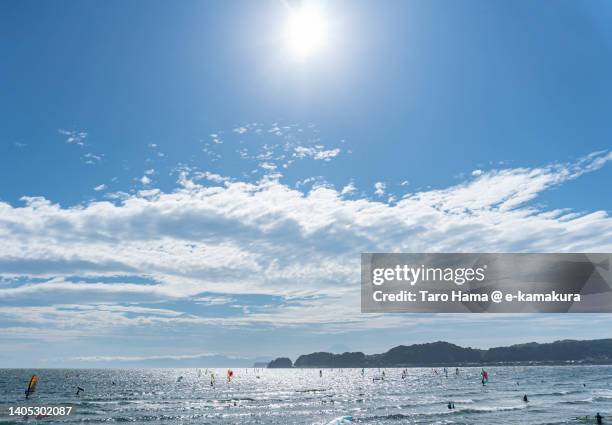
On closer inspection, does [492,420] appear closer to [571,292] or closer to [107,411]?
[571,292]

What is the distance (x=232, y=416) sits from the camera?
6788cm

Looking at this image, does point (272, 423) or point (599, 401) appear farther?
point (599, 401)

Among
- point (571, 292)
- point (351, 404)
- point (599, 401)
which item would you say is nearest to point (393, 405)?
point (351, 404)

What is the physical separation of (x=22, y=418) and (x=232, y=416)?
89.3 ft

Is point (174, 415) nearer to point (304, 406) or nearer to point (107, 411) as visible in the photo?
point (107, 411)

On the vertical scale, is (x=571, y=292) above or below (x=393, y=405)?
above

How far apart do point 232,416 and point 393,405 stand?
27712 millimetres

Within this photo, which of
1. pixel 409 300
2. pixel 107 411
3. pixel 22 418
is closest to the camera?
pixel 409 300

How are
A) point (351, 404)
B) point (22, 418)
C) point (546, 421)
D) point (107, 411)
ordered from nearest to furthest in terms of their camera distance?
1. point (546, 421)
2. point (22, 418)
3. point (107, 411)
4. point (351, 404)

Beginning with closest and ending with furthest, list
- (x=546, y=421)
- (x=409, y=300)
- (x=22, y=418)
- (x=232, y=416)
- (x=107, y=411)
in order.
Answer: (x=409, y=300)
(x=546, y=421)
(x=22, y=418)
(x=232, y=416)
(x=107, y=411)

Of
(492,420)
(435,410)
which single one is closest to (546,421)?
(492,420)

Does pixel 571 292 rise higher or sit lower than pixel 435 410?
higher

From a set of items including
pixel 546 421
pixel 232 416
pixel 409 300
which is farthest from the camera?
pixel 232 416

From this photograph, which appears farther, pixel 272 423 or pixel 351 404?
pixel 351 404
